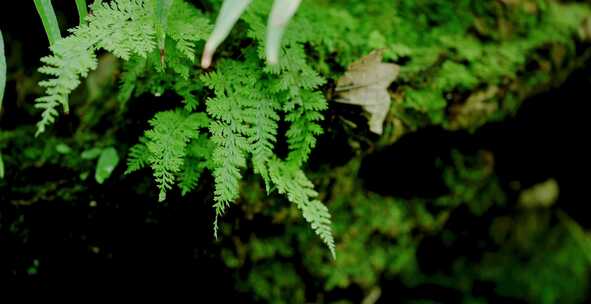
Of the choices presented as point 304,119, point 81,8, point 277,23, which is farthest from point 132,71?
point 277,23

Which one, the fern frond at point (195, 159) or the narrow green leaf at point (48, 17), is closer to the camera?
the narrow green leaf at point (48, 17)

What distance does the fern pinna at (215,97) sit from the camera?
1.34m

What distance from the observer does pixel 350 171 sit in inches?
82.7

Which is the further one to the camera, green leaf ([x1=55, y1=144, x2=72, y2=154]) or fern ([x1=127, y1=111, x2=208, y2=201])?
green leaf ([x1=55, y1=144, x2=72, y2=154])

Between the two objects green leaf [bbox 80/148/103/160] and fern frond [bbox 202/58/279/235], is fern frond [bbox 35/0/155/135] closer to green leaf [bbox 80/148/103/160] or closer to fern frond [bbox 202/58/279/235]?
fern frond [bbox 202/58/279/235]

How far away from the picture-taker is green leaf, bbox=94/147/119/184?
6.00 feet

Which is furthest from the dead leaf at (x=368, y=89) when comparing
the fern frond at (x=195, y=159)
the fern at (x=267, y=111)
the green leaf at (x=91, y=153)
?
the green leaf at (x=91, y=153)

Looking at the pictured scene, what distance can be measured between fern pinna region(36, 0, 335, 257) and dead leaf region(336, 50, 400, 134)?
0.75ft

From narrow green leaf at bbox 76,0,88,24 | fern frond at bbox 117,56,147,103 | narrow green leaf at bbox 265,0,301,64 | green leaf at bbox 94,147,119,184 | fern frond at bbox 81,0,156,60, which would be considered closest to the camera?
narrow green leaf at bbox 265,0,301,64

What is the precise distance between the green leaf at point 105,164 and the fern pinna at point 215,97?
0.35m

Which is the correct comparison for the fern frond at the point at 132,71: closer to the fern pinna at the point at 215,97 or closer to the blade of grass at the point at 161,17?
the fern pinna at the point at 215,97

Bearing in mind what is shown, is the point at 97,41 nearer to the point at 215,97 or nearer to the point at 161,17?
the point at 161,17

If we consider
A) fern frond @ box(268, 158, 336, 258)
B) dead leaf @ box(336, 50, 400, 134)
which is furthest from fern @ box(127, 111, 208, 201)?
→ dead leaf @ box(336, 50, 400, 134)

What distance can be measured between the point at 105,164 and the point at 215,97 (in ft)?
2.11
